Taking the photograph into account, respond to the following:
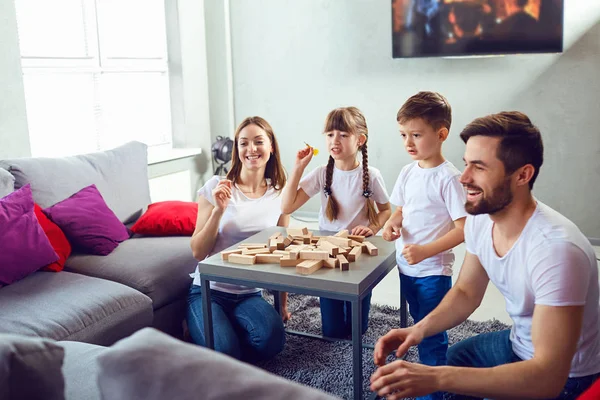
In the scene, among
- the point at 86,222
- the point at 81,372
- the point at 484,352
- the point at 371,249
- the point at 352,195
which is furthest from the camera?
the point at 86,222

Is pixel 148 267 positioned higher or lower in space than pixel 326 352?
higher

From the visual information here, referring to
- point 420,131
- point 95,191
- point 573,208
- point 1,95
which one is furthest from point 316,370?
point 573,208

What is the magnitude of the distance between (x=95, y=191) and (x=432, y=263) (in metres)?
1.70

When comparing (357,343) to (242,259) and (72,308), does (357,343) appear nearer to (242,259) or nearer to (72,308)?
(242,259)

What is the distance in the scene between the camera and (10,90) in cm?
317

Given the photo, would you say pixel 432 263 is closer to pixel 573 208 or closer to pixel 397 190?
pixel 397 190

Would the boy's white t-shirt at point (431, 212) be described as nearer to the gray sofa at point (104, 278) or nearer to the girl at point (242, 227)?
the girl at point (242, 227)

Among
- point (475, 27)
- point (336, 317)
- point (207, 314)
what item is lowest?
point (336, 317)

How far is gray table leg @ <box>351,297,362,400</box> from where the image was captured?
1.77m

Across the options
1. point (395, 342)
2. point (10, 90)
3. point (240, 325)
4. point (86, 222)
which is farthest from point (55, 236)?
point (395, 342)

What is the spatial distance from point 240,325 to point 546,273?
4.50 feet

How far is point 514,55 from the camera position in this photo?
414 centimetres

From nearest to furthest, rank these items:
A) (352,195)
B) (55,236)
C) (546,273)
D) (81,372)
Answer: (546,273)
(81,372)
(352,195)
(55,236)

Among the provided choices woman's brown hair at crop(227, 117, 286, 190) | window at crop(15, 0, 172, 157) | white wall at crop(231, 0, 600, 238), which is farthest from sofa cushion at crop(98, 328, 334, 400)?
white wall at crop(231, 0, 600, 238)
